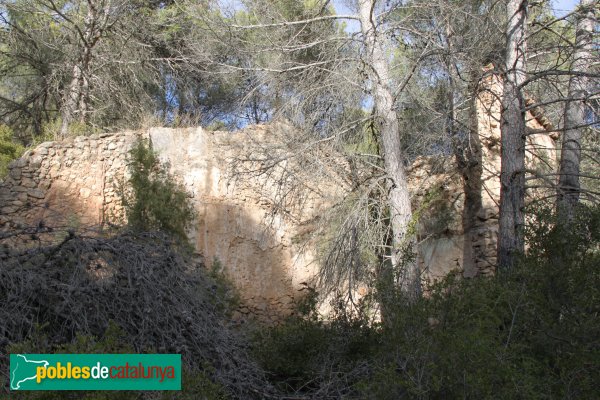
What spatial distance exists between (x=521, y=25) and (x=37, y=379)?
7.63 m

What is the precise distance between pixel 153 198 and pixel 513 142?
561cm

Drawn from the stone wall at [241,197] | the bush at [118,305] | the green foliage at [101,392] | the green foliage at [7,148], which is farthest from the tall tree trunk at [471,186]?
the green foliage at [7,148]

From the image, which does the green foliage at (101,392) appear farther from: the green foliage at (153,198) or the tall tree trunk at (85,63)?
the tall tree trunk at (85,63)

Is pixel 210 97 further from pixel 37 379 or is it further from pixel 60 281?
pixel 37 379

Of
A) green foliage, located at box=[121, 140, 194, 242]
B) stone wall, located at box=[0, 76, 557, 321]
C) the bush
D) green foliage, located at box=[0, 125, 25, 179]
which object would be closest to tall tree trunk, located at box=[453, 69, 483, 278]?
stone wall, located at box=[0, 76, 557, 321]

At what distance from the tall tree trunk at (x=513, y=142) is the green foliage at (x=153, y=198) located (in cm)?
523

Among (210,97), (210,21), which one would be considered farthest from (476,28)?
(210,97)

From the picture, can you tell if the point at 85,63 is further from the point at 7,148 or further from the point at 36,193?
the point at 36,193

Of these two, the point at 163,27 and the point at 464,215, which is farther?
the point at 163,27

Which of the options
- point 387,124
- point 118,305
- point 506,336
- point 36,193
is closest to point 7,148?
point 36,193

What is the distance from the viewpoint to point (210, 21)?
10141mm

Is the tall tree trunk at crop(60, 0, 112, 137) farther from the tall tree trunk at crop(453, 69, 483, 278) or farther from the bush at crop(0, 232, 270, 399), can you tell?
the bush at crop(0, 232, 270, 399)

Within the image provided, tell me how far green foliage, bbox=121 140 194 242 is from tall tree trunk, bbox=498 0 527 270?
17.2 feet

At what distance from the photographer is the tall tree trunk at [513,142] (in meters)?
8.20
